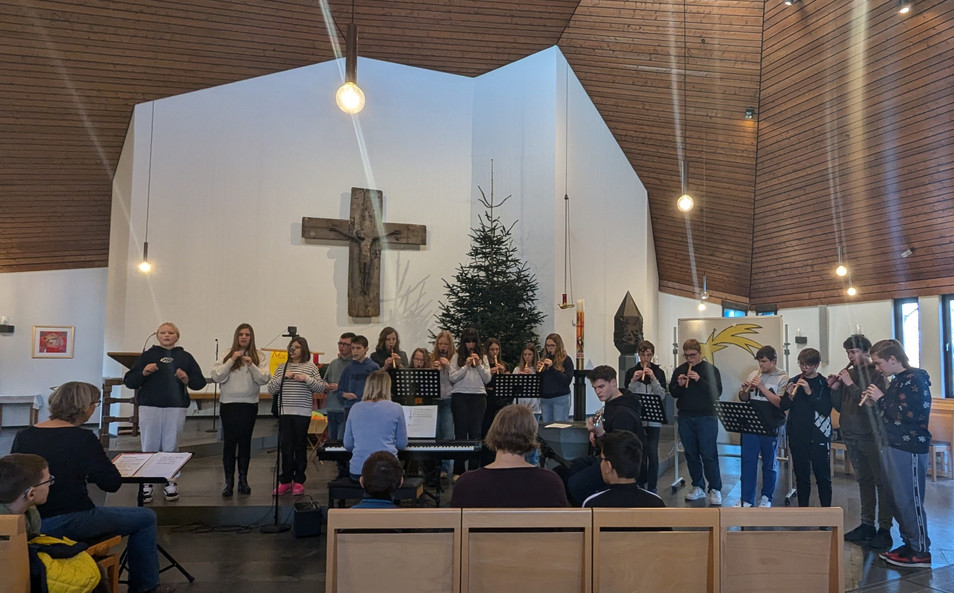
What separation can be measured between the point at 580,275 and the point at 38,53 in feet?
22.7

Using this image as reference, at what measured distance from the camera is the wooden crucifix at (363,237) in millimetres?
9000

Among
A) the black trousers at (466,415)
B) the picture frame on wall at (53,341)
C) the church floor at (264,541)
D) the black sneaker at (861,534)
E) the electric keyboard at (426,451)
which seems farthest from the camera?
the picture frame on wall at (53,341)

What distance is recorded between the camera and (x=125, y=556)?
3.60 m

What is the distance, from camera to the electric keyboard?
4527mm

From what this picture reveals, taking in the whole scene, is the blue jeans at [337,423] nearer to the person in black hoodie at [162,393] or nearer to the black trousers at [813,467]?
the person in black hoodie at [162,393]

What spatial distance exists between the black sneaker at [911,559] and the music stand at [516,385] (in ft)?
8.85

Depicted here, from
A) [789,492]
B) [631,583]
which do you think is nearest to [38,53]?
[631,583]

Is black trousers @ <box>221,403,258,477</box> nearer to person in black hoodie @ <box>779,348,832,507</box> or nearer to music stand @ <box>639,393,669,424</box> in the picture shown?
music stand @ <box>639,393,669,424</box>

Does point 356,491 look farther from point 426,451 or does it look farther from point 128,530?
point 128,530

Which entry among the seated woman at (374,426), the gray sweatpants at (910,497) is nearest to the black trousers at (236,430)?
the seated woman at (374,426)

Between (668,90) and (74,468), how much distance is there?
792 centimetres

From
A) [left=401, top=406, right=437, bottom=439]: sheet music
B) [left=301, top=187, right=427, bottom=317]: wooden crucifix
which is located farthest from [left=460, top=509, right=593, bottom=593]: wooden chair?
[left=301, top=187, right=427, bottom=317]: wooden crucifix

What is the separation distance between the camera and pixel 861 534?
4.43m

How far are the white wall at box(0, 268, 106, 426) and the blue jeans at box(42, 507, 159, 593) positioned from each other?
870 centimetres
